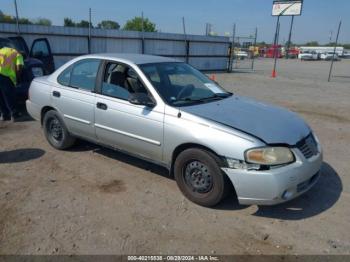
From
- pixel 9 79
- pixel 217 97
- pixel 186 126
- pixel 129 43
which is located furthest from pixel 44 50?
pixel 129 43

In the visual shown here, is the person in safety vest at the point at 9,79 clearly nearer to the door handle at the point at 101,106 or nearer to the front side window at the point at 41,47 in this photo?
the front side window at the point at 41,47

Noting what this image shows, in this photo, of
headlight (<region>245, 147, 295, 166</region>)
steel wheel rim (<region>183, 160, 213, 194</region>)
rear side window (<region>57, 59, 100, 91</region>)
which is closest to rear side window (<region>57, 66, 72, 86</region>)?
rear side window (<region>57, 59, 100, 91</region>)

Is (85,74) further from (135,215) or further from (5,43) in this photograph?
(5,43)

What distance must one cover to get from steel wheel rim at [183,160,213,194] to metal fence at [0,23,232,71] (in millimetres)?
13059

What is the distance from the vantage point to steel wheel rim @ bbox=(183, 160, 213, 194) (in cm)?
366

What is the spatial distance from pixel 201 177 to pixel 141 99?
3.90 ft

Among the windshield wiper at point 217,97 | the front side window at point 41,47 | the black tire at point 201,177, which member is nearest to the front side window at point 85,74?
the windshield wiper at point 217,97

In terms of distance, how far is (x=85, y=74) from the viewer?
491cm

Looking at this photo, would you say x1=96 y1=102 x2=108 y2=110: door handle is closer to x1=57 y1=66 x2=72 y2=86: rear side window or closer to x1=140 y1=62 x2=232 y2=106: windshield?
x1=140 y1=62 x2=232 y2=106: windshield

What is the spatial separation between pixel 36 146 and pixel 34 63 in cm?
325

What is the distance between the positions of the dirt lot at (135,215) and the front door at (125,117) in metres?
0.49

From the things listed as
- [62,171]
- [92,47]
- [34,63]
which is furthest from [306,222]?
[92,47]

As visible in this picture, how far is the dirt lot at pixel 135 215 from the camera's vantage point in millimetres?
3076

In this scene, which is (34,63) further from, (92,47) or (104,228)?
(92,47)
